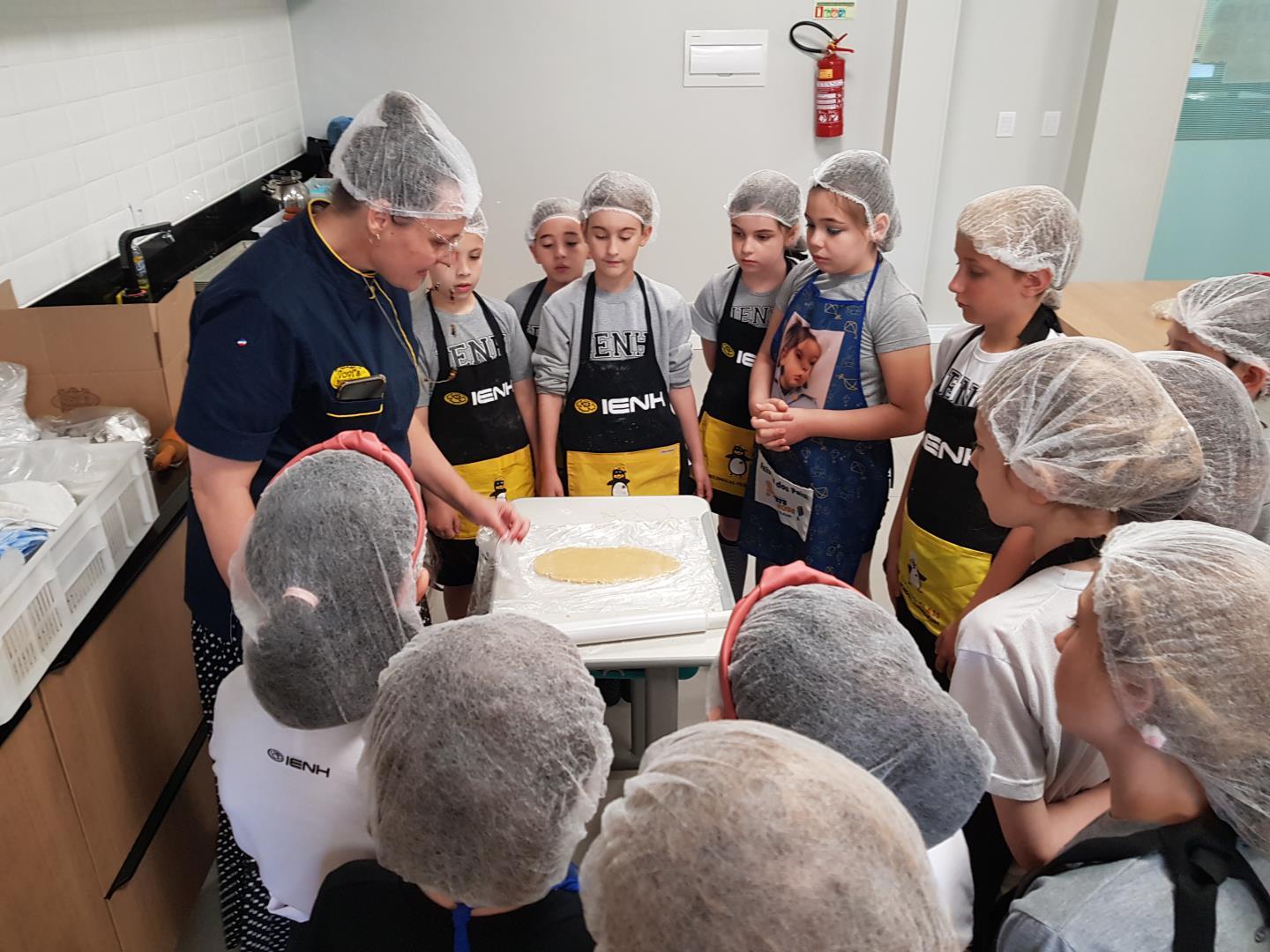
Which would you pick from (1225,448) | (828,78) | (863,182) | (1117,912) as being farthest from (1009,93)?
(1117,912)

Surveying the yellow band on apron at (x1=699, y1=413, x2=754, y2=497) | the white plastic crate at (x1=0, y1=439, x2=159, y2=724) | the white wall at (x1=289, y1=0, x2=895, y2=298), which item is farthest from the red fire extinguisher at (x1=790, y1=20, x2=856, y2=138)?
the white plastic crate at (x1=0, y1=439, x2=159, y2=724)

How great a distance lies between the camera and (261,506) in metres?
1.02

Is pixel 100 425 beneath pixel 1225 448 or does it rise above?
beneath

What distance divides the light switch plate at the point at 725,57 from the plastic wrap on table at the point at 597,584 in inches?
129

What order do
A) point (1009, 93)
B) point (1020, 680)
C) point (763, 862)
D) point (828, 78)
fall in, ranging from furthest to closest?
1. point (1009, 93)
2. point (828, 78)
3. point (1020, 680)
4. point (763, 862)

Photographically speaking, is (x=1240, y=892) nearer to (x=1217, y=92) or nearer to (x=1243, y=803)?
(x=1243, y=803)

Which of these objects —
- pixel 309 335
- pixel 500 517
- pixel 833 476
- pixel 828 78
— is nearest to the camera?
pixel 309 335

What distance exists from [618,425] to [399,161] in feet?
3.40

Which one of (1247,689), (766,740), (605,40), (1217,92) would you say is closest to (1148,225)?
(1217,92)

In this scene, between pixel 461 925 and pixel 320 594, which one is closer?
pixel 461 925

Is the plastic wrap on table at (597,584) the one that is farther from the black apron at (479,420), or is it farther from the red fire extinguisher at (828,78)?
the red fire extinguisher at (828,78)

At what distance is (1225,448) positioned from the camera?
1.25 m

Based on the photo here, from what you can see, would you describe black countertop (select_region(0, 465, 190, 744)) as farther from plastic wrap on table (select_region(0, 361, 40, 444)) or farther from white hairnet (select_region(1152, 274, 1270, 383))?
white hairnet (select_region(1152, 274, 1270, 383))

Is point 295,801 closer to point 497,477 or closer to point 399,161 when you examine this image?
point 399,161
